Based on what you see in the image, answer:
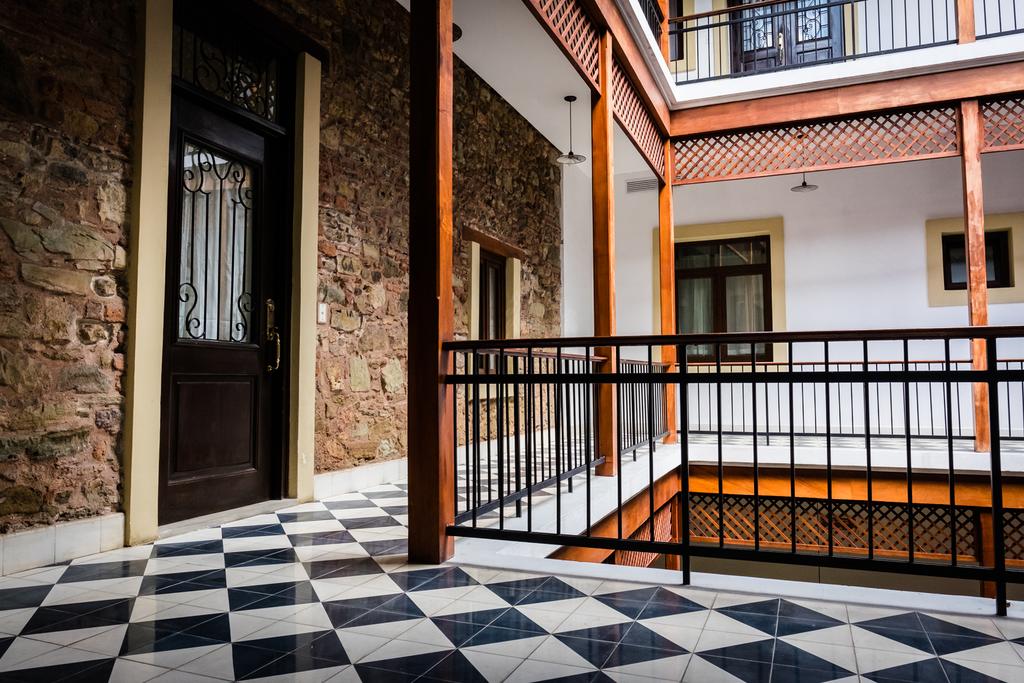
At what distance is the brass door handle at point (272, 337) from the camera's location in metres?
3.97

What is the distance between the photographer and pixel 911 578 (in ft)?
23.6

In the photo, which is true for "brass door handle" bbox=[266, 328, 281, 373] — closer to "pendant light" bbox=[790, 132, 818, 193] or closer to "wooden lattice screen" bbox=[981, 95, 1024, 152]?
"pendant light" bbox=[790, 132, 818, 193]

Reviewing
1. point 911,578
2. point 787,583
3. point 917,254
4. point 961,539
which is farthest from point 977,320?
point 787,583

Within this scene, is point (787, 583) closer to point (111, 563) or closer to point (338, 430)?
point (111, 563)

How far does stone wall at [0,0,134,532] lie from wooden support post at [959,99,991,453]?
6.03m

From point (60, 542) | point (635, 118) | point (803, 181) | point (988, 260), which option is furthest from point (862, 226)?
point (60, 542)

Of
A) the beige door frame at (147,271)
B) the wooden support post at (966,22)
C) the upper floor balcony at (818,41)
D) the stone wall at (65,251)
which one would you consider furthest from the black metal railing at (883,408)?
the stone wall at (65,251)

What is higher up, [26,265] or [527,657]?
[26,265]

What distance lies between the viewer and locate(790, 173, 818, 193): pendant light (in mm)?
7746

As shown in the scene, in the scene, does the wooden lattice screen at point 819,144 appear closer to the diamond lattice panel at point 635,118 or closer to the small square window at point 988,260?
the diamond lattice panel at point 635,118

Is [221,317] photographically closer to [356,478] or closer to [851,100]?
[356,478]

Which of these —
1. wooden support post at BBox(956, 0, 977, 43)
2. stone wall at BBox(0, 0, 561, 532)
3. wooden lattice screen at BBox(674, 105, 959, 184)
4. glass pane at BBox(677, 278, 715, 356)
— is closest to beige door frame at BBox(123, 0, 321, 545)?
stone wall at BBox(0, 0, 561, 532)

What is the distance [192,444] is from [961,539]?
5.92m

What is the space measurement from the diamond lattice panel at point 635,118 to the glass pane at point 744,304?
260 cm
